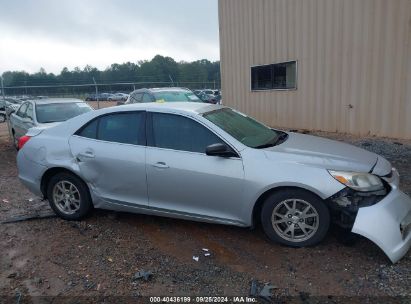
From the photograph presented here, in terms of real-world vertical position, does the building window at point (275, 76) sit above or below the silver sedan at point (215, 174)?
above

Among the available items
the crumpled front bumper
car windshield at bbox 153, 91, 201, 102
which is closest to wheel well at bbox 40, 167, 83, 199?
the crumpled front bumper

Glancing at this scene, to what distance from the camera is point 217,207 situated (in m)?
3.94

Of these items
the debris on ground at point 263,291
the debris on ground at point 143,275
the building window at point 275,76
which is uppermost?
the building window at point 275,76

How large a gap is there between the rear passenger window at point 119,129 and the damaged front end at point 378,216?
7.43 ft

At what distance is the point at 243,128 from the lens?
445cm

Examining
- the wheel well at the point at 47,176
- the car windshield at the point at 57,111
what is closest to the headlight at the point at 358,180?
the wheel well at the point at 47,176

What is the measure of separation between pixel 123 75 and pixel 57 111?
29675mm

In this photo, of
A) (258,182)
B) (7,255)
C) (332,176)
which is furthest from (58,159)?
(332,176)

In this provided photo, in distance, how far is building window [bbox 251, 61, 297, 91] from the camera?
39.2 feet

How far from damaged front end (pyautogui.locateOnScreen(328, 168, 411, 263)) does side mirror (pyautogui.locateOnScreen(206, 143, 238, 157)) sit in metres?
1.08

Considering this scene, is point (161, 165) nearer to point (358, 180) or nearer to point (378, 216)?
point (358, 180)

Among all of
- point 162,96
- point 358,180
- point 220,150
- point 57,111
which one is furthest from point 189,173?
point 162,96

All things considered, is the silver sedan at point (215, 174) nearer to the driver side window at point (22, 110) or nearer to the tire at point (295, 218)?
the tire at point (295, 218)

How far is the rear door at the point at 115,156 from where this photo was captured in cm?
427
